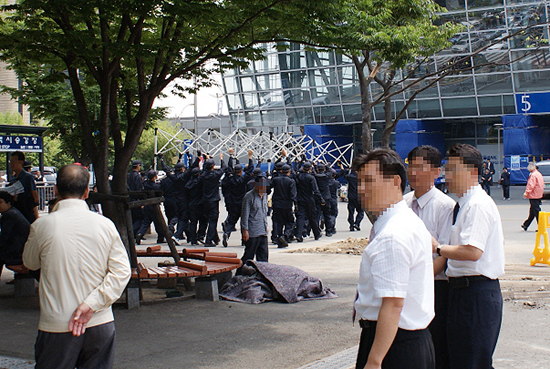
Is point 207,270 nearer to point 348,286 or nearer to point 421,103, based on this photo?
point 348,286

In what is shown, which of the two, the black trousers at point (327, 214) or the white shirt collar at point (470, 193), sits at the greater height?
the white shirt collar at point (470, 193)

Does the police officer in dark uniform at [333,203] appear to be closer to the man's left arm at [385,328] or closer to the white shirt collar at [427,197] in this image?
the white shirt collar at [427,197]

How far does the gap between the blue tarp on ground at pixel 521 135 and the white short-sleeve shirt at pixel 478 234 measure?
1407 inches

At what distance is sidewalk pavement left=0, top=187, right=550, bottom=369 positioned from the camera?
5.54 m

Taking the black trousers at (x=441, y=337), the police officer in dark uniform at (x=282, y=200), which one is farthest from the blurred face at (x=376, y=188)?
the police officer in dark uniform at (x=282, y=200)

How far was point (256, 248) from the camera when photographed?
9750 mm

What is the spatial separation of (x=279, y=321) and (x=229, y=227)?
7.48 metres

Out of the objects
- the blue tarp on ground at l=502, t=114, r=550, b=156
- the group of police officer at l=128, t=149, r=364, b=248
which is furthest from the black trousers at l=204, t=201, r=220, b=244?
the blue tarp on ground at l=502, t=114, r=550, b=156

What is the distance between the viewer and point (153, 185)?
15.4 meters

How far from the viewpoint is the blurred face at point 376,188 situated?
110 inches

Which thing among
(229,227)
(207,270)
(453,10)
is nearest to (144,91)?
(207,270)

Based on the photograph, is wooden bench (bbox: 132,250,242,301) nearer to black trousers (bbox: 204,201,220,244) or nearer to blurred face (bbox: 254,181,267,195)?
blurred face (bbox: 254,181,267,195)

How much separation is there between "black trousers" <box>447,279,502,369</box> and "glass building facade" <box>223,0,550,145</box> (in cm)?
3089

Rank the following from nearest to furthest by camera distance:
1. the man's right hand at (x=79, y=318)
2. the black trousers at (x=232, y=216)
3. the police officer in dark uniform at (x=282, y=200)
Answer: the man's right hand at (x=79, y=318) < the police officer in dark uniform at (x=282, y=200) < the black trousers at (x=232, y=216)
